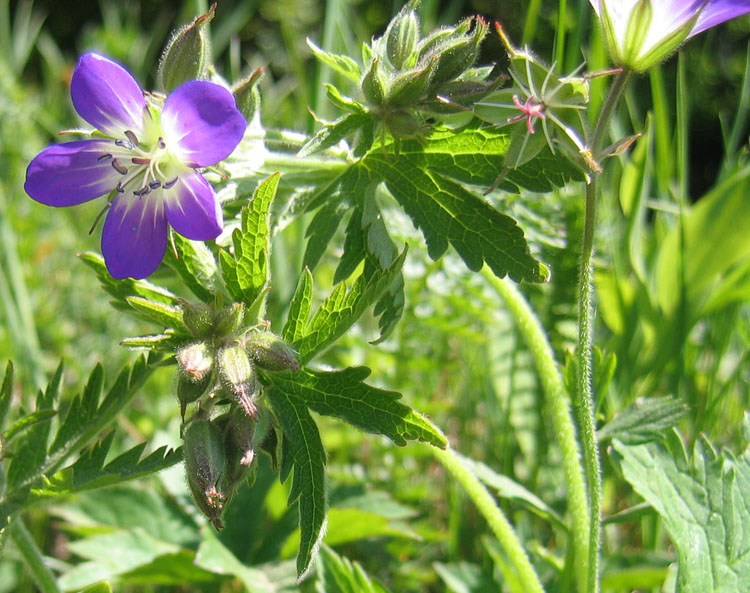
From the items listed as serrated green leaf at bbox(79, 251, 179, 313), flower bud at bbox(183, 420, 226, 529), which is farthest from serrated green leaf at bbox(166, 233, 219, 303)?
flower bud at bbox(183, 420, 226, 529)

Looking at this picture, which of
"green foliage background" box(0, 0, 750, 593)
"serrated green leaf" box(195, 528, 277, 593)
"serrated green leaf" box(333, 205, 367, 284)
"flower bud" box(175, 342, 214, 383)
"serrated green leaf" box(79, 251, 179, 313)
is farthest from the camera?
"green foliage background" box(0, 0, 750, 593)

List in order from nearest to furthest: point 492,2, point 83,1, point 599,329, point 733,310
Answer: point 733,310 < point 599,329 < point 492,2 < point 83,1

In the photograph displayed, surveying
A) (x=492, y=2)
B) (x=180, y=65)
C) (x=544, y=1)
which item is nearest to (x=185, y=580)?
(x=180, y=65)

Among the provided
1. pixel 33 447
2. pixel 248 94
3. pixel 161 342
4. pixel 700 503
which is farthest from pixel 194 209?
pixel 700 503

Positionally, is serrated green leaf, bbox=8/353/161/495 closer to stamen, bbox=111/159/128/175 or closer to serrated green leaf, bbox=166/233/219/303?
serrated green leaf, bbox=166/233/219/303

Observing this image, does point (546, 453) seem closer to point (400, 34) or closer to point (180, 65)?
point (400, 34)

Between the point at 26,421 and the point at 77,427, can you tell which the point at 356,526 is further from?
the point at 26,421
